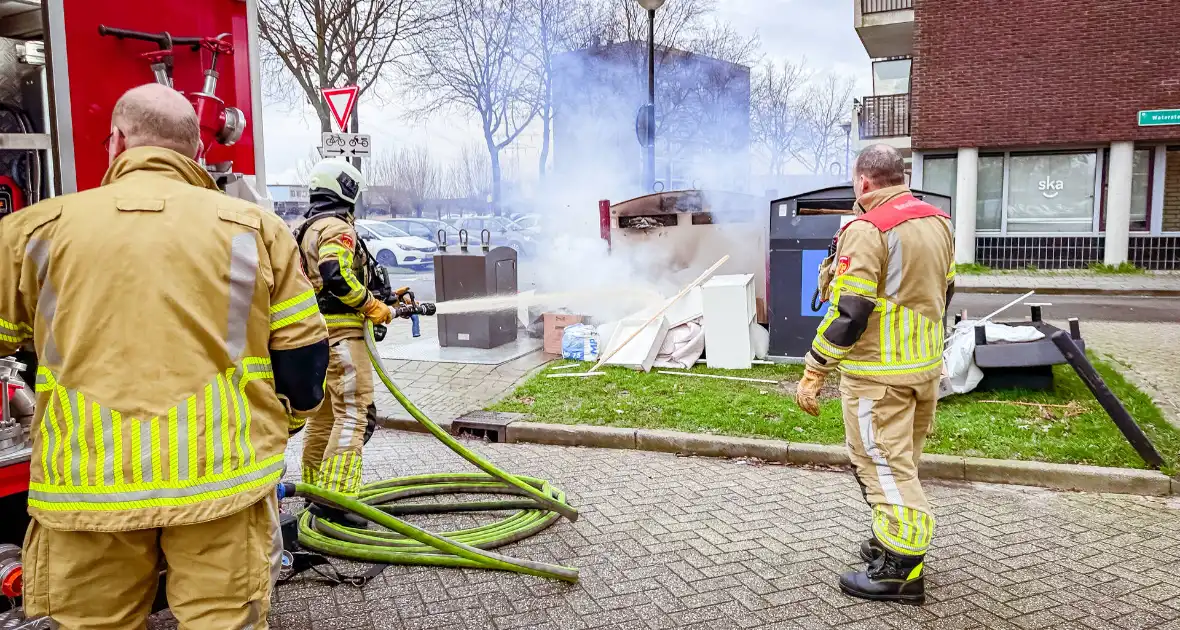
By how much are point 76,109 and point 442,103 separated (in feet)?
56.1

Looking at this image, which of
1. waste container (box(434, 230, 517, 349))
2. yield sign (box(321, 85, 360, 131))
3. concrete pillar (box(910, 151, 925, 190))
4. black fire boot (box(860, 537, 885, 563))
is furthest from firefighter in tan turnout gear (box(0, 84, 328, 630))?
concrete pillar (box(910, 151, 925, 190))

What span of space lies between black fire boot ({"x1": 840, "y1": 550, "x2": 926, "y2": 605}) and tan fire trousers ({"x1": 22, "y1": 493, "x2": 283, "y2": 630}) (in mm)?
2354

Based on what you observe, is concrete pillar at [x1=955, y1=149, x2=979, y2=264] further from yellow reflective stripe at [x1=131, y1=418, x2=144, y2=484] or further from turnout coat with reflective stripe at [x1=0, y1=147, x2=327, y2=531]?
yellow reflective stripe at [x1=131, y1=418, x2=144, y2=484]

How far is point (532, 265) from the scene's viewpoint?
479 inches

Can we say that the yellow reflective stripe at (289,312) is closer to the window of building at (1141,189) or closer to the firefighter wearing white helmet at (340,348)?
the firefighter wearing white helmet at (340,348)

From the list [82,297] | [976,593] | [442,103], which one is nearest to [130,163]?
[82,297]

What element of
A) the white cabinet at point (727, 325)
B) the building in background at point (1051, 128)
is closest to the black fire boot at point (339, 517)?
the white cabinet at point (727, 325)

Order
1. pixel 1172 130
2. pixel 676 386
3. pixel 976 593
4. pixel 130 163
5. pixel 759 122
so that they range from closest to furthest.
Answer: pixel 130 163, pixel 976 593, pixel 676 386, pixel 1172 130, pixel 759 122

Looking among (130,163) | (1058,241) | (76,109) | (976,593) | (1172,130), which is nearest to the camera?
(130,163)

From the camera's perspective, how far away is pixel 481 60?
18328mm

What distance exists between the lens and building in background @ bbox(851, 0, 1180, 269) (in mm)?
17547

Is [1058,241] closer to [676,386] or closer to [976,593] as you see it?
[676,386]

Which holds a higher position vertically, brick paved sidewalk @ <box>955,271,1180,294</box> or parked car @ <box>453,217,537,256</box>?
parked car @ <box>453,217,537,256</box>

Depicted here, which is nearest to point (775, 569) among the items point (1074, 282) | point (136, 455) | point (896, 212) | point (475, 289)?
point (896, 212)
